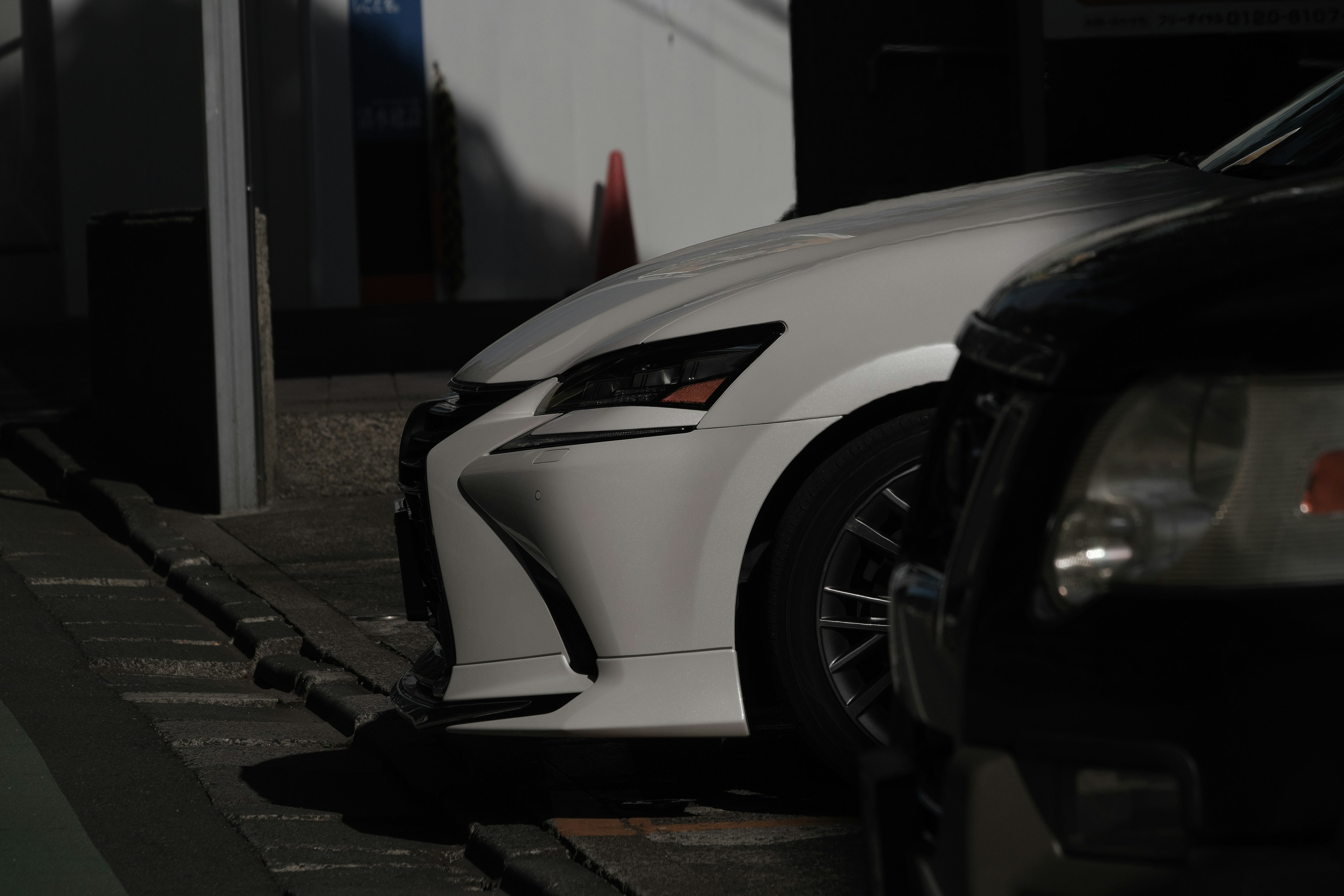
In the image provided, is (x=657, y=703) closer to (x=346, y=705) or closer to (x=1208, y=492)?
(x=346, y=705)

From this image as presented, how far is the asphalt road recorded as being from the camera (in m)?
3.24

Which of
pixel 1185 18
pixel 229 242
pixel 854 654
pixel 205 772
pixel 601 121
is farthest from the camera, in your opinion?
pixel 601 121

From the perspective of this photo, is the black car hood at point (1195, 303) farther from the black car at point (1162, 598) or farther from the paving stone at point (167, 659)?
the paving stone at point (167, 659)

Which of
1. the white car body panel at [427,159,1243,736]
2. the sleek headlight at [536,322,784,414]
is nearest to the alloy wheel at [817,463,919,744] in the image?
the white car body panel at [427,159,1243,736]

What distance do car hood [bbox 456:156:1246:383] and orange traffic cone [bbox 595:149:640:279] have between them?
12.8 metres

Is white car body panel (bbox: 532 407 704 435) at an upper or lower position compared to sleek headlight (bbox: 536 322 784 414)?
lower

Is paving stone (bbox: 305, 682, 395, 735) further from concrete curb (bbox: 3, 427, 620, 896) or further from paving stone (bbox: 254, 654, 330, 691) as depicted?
paving stone (bbox: 254, 654, 330, 691)

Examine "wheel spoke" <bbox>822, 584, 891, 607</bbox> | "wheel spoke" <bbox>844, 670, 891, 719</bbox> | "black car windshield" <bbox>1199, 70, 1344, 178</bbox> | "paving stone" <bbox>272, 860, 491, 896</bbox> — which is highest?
"black car windshield" <bbox>1199, 70, 1344, 178</bbox>

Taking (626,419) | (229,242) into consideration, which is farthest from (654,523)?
(229,242)

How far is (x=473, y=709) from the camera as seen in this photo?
323 cm

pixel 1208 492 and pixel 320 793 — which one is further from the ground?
pixel 1208 492

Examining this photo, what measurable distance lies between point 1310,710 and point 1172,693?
0.40ft

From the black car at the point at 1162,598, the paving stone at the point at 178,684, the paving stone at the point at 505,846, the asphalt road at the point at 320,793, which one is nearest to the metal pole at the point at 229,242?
the asphalt road at the point at 320,793

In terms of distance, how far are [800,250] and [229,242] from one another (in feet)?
14.1
